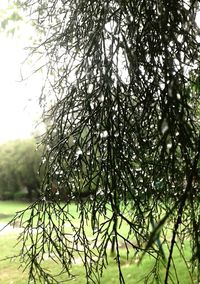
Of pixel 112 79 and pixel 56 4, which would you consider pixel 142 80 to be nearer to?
pixel 112 79

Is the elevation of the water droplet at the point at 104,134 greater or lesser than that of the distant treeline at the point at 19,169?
lesser

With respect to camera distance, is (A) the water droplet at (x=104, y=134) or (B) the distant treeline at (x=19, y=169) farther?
(B) the distant treeline at (x=19, y=169)

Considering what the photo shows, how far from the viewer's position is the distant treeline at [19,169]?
3139 cm

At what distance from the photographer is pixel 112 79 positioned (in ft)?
7.77

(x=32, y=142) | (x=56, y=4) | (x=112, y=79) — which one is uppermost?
(x=32, y=142)

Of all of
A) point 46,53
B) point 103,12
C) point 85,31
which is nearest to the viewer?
point 103,12

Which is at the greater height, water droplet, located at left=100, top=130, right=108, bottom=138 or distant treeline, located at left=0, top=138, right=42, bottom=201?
distant treeline, located at left=0, top=138, right=42, bottom=201

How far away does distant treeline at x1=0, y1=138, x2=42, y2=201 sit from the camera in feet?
103

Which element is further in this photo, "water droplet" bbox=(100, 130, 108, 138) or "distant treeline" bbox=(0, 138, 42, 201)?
"distant treeline" bbox=(0, 138, 42, 201)

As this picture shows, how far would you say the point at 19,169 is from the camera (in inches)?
1259

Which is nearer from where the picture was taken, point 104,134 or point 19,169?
point 104,134

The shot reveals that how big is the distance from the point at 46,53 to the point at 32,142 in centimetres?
2823

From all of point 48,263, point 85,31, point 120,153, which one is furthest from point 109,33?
point 48,263

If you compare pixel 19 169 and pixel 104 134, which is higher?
pixel 19 169
